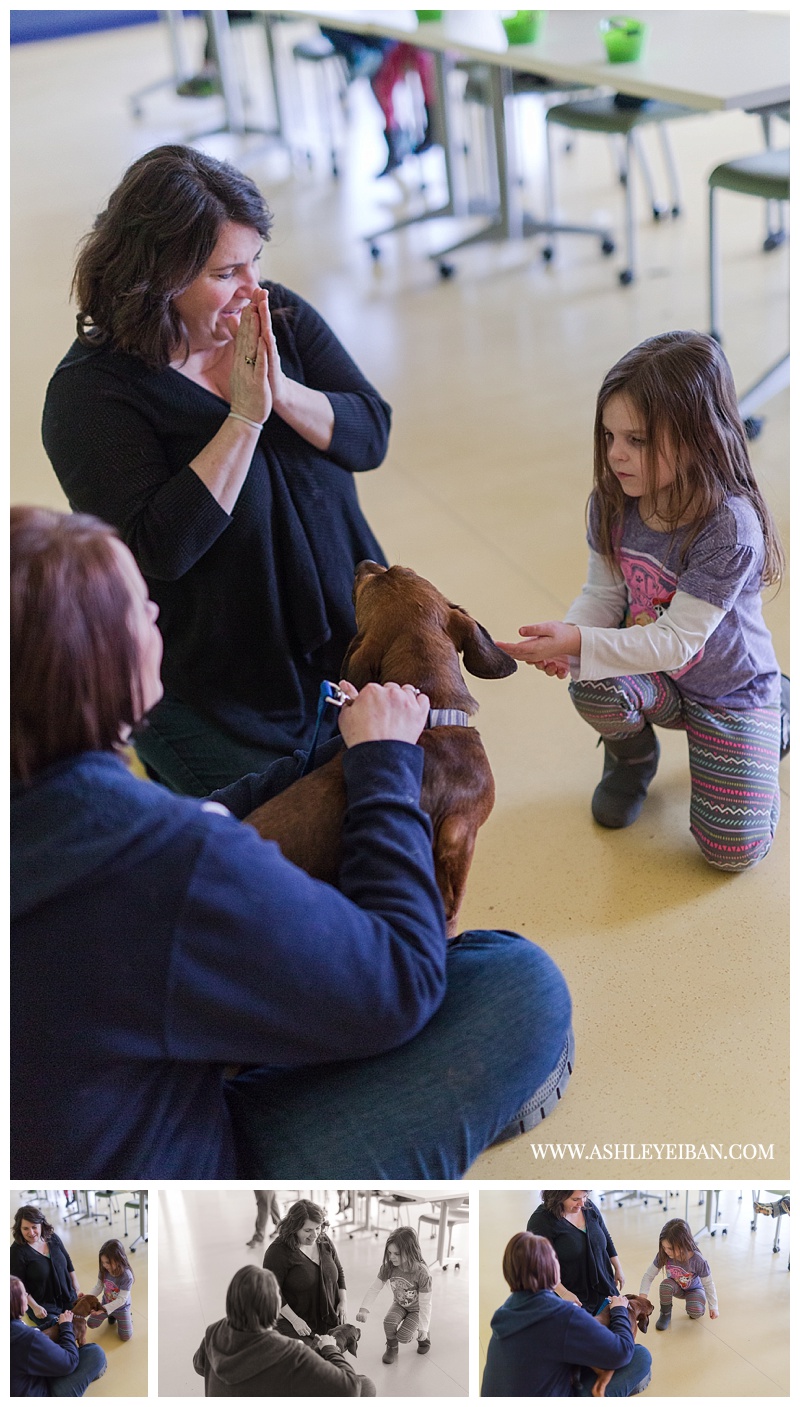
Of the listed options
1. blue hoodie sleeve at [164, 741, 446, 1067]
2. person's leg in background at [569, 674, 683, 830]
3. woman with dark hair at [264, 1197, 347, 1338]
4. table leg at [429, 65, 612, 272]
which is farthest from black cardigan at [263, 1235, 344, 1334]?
table leg at [429, 65, 612, 272]

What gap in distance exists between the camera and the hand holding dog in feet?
5.02

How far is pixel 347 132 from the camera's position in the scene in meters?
8.15

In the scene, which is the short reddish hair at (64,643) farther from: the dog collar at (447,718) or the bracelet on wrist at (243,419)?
the bracelet on wrist at (243,419)

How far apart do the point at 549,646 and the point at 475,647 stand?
0.21 metres

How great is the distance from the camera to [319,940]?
133 cm

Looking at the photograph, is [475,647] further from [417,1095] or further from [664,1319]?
[664,1319]

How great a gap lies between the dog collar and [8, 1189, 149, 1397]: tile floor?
2.17 ft

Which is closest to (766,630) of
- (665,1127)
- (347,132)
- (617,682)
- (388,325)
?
(617,682)

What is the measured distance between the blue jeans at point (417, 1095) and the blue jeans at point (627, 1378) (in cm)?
29

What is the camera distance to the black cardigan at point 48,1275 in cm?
147

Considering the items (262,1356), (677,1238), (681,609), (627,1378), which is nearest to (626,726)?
(681,609)

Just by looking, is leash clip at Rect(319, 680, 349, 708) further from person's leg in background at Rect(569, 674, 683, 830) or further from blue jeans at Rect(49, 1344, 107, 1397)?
blue jeans at Rect(49, 1344, 107, 1397)

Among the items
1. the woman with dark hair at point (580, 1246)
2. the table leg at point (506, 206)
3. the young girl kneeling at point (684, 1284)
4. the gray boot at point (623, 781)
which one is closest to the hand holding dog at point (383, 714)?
the woman with dark hair at point (580, 1246)

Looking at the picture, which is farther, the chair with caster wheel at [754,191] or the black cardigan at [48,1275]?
the chair with caster wheel at [754,191]
